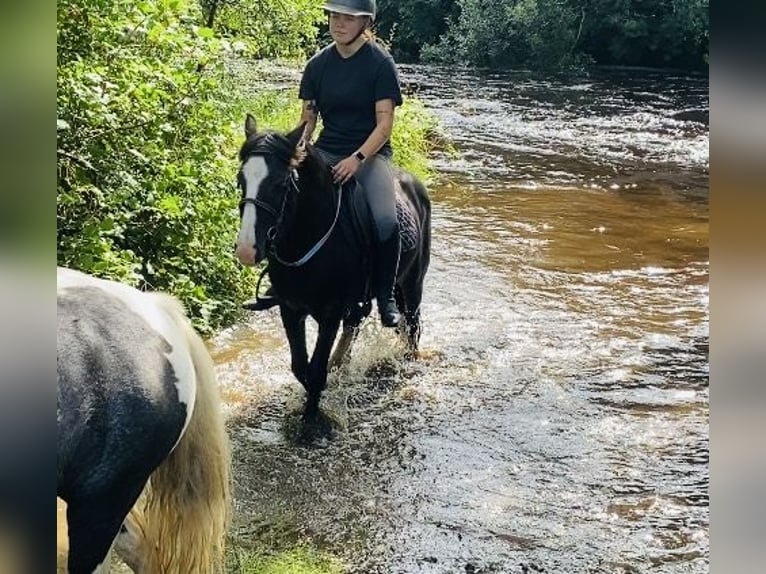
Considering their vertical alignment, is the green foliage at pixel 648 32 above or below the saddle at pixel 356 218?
above

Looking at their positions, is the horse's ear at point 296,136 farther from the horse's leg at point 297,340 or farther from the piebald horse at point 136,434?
the piebald horse at point 136,434

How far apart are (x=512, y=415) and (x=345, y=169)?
1.40 m

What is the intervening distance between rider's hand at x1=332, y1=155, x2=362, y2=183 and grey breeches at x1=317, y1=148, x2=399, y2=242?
163mm

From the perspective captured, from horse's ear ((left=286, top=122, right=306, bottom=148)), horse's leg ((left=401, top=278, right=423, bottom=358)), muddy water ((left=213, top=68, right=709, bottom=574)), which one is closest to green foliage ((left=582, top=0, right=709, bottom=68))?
muddy water ((left=213, top=68, right=709, bottom=574))

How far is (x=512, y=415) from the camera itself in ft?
13.5

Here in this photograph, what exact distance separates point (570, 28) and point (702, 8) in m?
5.22

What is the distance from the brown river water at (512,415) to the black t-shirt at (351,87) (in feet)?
4.30

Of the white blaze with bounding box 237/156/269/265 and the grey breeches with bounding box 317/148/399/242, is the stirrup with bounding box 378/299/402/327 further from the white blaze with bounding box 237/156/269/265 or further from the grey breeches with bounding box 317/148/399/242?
the white blaze with bounding box 237/156/269/265

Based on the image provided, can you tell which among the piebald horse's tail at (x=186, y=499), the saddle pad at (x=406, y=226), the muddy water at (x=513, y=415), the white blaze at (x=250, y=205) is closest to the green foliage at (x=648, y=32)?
the muddy water at (x=513, y=415)

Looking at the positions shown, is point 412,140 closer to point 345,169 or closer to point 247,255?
point 345,169

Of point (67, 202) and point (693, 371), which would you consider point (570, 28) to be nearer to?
point (693, 371)

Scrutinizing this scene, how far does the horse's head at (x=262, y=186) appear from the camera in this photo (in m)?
3.19

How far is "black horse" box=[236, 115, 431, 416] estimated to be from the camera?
3.24 meters
